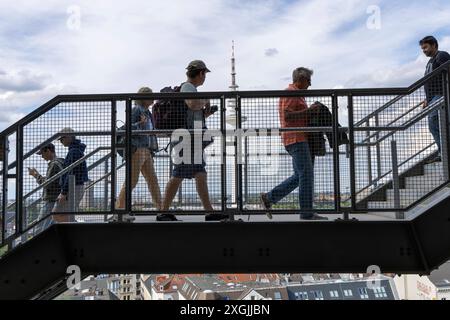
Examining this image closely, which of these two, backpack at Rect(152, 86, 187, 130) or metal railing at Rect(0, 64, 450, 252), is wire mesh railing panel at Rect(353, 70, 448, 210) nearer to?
metal railing at Rect(0, 64, 450, 252)

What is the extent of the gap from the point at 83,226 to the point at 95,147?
2.85 feet

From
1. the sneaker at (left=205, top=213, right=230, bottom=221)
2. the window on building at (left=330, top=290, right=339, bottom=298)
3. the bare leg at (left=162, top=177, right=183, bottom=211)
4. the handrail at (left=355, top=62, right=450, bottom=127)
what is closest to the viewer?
the handrail at (left=355, top=62, right=450, bottom=127)

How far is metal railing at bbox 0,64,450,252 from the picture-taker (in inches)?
193

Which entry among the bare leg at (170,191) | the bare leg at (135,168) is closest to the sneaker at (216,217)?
the bare leg at (170,191)

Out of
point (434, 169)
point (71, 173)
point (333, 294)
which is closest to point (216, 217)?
point (71, 173)

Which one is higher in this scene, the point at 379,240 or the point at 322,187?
the point at 322,187

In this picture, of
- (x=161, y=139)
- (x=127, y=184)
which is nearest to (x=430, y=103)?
(x=161, y=139)

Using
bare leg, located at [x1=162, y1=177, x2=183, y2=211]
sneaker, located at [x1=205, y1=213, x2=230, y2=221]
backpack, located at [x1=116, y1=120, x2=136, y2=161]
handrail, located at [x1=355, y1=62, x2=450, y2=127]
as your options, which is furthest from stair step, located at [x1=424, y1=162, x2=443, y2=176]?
backpack, located at [x1=116, y1=120, x2=136, y2=161]

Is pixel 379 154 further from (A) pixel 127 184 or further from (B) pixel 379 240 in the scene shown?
(A) pixel 127 184

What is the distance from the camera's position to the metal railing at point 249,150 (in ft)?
16.1

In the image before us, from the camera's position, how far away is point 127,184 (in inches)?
197
